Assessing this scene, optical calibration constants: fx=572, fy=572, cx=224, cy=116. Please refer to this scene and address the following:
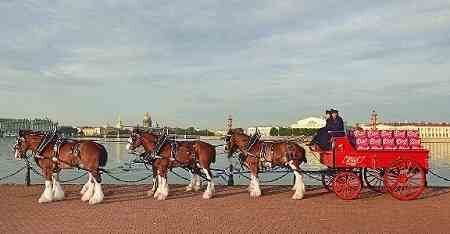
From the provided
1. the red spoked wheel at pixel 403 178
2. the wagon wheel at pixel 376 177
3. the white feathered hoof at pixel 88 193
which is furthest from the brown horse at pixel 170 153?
the red spoked wheel at pixel 403 178

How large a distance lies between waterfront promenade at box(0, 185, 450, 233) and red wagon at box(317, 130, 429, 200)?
38cm

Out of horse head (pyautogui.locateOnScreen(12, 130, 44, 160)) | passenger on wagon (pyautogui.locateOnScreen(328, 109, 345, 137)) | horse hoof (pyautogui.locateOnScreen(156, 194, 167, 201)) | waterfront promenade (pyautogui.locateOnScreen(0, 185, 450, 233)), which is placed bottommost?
waterfront promenade (pyautogui.locateOnScreen(0, 185, 450, 233))

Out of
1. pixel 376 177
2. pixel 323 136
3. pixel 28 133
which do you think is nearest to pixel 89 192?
pixel 28 133

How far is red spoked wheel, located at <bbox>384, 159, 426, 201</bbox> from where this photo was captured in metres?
15.4

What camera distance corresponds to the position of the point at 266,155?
16281 millimetres

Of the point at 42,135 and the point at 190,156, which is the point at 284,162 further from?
the point at 42,135

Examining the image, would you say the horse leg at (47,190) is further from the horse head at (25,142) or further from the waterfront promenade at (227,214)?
the horse head at (25,142)

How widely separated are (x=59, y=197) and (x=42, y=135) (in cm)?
179

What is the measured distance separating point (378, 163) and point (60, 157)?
853 cm

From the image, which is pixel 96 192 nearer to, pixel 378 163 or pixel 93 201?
pixel 93 201

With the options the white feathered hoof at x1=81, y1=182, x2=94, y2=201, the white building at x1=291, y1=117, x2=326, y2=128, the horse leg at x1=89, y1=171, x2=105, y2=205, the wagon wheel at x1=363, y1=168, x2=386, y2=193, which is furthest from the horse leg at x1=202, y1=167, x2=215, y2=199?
the white building at x1=291, y1=117, x2=326, y2=128

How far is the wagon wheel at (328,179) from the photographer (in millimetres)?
15727

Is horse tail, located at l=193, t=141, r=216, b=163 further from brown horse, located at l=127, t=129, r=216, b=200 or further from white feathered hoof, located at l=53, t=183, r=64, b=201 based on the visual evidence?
white feathered hoof, located at l=53, t=183, r=64, b=201

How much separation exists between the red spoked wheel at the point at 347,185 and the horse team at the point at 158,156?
3.17ft
